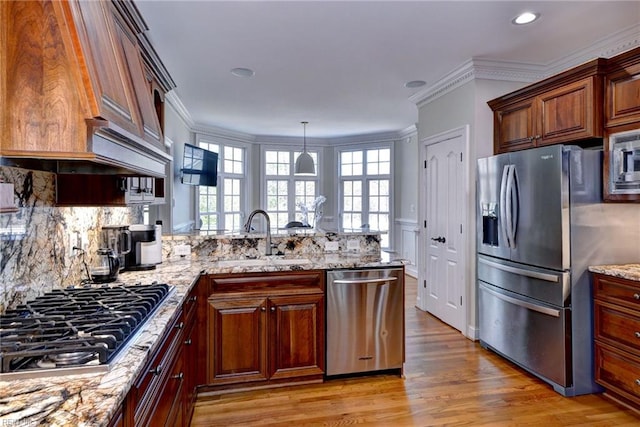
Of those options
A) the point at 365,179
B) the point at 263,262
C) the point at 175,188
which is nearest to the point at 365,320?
the point at 263,262

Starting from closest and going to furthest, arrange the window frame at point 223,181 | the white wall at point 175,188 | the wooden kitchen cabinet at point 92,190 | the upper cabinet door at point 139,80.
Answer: the upper cabinet door at point 139,80 → the wooden kitchen cabinet at point 92,190 → the white wall at point 175,188 → the window frame at point 223,181

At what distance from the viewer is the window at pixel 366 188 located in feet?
24.5

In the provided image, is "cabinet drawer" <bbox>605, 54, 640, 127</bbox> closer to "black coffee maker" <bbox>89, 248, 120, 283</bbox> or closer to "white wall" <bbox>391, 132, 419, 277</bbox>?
"black coffee maker" <bbox>89, 248, 120, 283</bbox>

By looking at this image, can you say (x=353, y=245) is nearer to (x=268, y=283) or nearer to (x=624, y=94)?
(x=268, y=283)

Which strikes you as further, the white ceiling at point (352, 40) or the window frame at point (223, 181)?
the window frame at point (223, 181)

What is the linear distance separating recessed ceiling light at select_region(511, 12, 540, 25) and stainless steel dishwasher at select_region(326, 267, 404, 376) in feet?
6.53

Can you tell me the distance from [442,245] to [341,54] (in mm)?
Answer: 2273

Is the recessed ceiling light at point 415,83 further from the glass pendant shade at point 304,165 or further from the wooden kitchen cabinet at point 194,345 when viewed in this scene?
the wooden kitchen cabinet at point 194,345

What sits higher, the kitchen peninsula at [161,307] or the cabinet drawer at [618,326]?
the kitchen peninsula at [161,307]

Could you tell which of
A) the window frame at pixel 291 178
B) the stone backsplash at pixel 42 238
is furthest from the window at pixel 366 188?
the stone backsplash at pixel 42 238

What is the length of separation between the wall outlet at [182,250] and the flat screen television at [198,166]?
7.49ft

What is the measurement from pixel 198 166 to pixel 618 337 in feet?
16.3

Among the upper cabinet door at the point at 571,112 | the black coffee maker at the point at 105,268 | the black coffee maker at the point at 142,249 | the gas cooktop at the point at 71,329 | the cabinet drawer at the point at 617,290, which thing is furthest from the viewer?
the upper cabinet door at the point at 571,112

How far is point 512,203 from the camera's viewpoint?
9.88 feet
